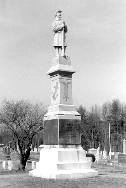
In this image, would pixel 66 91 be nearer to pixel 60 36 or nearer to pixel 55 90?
pixel 55 90


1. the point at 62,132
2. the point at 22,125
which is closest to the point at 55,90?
the point at 62,132

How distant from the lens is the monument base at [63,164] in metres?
15.0

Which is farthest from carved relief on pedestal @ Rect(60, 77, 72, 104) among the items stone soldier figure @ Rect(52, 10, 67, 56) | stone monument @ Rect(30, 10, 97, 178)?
stone soldier figure @ Rect(52, 10, 67, 56)

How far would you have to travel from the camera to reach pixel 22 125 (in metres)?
27.6

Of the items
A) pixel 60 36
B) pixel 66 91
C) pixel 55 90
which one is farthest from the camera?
pixel 60 36

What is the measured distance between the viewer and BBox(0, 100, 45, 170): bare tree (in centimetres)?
2378

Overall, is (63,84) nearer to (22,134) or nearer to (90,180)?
(90,180)

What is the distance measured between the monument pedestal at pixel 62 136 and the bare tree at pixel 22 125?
717 centimetres

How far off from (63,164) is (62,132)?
1.56 meters

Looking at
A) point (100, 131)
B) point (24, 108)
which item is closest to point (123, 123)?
point (100, 131)

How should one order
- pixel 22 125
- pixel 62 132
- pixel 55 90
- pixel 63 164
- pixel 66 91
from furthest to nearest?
1. pixel 22 125
2. pixel 55 90
3. pixel 66 91
4. pixel 62 132
5. pixel 63 164

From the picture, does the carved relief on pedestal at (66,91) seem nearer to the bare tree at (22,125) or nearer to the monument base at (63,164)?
the monument base at (63,164)

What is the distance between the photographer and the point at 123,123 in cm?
8100

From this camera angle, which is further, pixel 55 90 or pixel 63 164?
pixel 55 90
